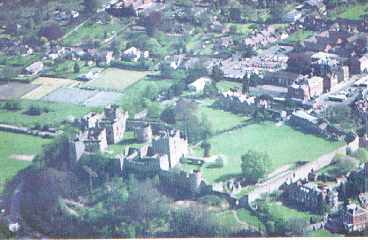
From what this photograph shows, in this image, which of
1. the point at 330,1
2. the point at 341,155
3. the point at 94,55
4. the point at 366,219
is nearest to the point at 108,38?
the point at 94,55

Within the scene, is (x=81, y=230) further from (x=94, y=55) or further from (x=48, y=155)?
(x=94, y=55)

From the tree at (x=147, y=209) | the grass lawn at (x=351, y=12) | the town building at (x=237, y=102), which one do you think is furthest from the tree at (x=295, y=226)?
the grass lawn at (x=351, y=12)

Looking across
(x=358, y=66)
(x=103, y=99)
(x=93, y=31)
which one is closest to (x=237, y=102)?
Result: (x=103, y=99)

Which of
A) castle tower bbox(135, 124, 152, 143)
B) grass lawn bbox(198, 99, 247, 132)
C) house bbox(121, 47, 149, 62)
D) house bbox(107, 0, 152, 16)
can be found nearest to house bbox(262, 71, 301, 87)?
grass lawn bbox(198, 99, 247, 132)

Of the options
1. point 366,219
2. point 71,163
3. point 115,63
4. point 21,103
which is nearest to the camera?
point 366,219

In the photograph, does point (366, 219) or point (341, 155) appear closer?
point (366, 219)

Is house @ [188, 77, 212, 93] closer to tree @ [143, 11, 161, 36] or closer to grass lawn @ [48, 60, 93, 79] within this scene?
grass lawn @ [48, 60, 93, 79]

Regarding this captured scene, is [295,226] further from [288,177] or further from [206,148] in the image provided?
[206,148]

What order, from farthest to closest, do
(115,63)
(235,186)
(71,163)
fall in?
(115,63), (71,163), (235,186)
